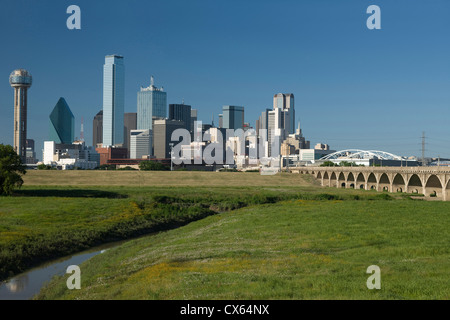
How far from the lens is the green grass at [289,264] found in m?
18.4

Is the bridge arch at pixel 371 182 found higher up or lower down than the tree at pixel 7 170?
lower down

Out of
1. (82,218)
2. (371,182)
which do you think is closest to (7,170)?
(82,218)

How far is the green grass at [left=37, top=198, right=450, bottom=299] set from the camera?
18359 mm

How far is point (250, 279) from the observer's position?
66.9 feet

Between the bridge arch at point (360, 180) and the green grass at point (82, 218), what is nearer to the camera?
the green grass at point (82, 218)

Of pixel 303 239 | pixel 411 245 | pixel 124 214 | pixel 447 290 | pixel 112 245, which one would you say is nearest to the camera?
pixel 447 290

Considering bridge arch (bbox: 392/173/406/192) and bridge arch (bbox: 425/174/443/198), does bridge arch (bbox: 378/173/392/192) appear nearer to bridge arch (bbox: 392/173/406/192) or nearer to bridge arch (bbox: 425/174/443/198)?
bridge arch (bbox: 392/173/406/192)

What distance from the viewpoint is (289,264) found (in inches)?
910

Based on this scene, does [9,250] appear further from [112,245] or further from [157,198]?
[157,198]

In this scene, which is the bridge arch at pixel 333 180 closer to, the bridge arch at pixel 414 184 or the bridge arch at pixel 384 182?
the bridge arch at pixel 384 182
